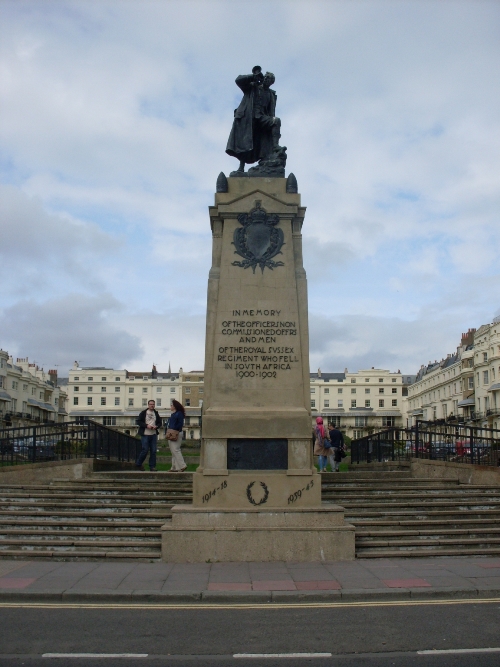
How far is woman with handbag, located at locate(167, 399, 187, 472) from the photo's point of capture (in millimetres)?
15602

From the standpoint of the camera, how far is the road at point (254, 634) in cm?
593

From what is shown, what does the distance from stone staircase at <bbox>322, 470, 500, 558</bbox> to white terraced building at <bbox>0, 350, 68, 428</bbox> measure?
82.0m

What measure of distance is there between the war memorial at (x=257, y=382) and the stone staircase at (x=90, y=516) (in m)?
0.97

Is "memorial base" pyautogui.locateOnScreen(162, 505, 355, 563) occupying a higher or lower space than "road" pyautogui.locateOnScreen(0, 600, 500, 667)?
higher

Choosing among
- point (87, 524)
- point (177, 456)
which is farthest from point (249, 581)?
point (177, 456)

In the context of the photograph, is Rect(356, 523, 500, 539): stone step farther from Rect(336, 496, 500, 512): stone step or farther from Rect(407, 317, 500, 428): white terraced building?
Rect(407, 317, 500, 428): white terraced building

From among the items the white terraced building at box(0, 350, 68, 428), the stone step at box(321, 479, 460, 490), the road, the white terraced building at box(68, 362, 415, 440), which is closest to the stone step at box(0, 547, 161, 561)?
the road

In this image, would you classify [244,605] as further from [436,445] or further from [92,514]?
[436,445]

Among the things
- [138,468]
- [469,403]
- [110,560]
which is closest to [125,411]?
[469,403]

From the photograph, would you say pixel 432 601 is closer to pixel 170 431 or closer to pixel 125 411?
pixel 170 431

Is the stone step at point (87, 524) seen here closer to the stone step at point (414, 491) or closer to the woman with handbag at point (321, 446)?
the stone step at point (414, 491)

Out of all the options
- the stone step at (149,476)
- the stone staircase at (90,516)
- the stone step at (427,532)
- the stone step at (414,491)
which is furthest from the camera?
the stone step at (149,476)

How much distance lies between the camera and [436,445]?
18.7 metres

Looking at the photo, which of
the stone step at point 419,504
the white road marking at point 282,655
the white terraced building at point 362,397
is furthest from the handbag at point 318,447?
the white terraced building at point 362,397
